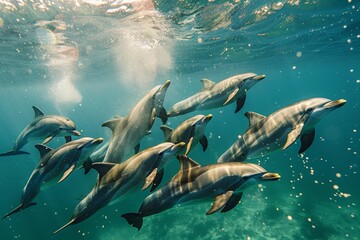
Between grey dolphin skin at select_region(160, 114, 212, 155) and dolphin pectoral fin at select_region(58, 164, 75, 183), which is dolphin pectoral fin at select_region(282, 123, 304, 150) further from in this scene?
dolphin pectoral fin at select_region(58, 164, 75, 183)

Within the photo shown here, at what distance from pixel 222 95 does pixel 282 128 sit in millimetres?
1542

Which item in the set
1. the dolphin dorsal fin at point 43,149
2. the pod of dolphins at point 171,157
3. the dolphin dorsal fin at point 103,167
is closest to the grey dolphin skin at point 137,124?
the pod of dolphins at point 171,157

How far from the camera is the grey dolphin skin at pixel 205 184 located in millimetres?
3818

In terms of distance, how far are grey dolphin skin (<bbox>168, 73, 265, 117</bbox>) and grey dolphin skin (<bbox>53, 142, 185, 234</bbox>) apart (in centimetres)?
197

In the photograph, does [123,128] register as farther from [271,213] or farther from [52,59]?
[52,59]

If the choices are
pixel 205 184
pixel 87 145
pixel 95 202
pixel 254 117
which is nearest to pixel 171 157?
pixel 205 184

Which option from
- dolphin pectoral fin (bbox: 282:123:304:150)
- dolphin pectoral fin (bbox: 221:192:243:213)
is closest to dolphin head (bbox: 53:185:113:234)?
dolphin pectoral fin (bbox: 221:192:243:213)

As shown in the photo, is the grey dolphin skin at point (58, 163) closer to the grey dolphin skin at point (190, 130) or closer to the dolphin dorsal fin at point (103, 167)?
the dolphin dorsal fin at point (103, 167)

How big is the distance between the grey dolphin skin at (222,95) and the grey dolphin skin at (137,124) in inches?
45.4

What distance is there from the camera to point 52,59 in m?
25.2

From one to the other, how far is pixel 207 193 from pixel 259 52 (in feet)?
98.3

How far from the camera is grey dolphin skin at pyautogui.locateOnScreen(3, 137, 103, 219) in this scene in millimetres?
4445

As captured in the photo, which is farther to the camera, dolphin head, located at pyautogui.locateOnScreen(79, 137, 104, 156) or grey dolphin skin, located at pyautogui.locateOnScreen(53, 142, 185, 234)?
dolphin head, located at pyautogui.locateOnScreen(79, 137, 104, 156)

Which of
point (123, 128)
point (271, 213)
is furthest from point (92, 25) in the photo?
point (271, 213)
